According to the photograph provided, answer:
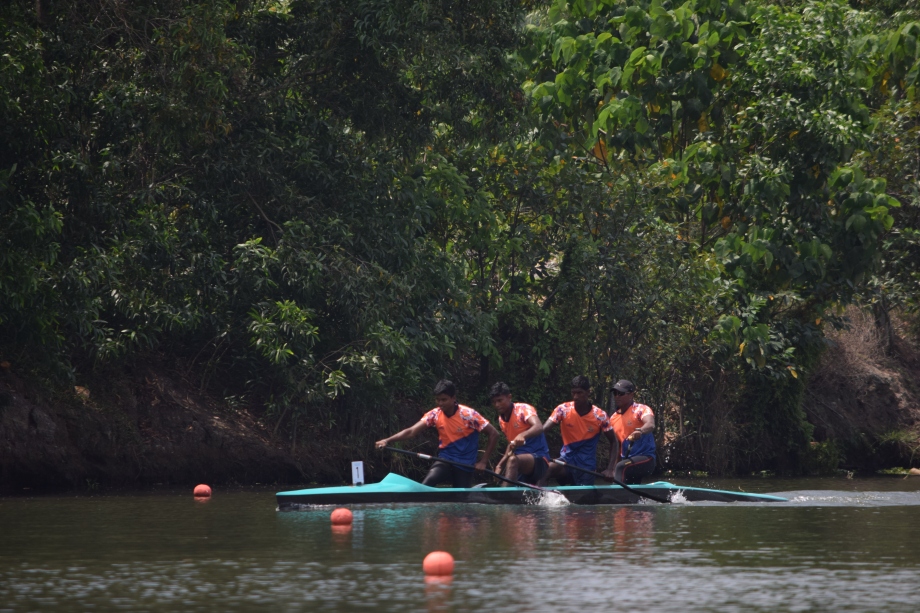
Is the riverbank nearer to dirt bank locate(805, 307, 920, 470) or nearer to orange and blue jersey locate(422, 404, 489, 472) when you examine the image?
dirt bank locate(805, 307, 920, 470)

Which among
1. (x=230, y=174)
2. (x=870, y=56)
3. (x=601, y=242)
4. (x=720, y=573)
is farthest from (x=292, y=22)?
(x=720, y=573)

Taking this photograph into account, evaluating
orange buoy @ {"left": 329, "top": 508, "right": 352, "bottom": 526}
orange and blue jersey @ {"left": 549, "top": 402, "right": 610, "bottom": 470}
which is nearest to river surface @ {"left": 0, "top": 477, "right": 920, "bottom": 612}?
orange buoy @ {"left": 329, "top": 508, "right": 352, "bottom": 526}

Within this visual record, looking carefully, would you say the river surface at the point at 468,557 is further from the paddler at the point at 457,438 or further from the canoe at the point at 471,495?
the paddler at the point at 457,438

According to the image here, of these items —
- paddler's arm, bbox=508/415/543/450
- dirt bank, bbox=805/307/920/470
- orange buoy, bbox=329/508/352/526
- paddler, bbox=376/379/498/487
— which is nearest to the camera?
orange buoy, bbox=329/508/352/526

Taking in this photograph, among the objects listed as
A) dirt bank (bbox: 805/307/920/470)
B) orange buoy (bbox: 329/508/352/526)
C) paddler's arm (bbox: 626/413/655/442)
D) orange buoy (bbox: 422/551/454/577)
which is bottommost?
orange buoy (bbox: 422/551/454/577)

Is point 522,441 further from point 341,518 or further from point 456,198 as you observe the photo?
point 456,198

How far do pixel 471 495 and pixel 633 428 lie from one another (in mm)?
2458

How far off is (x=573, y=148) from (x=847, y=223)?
7166 mm

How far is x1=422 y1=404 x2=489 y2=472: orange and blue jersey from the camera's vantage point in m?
17.3

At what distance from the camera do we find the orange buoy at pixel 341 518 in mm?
14047

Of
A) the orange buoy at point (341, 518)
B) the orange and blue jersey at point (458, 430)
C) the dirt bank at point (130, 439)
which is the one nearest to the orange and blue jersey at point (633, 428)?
the orange and blue jersey at point (458, 430)

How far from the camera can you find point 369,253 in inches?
866

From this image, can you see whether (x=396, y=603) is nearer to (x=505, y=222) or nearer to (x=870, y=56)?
(x=870, y=56)

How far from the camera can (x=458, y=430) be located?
17344 mm
